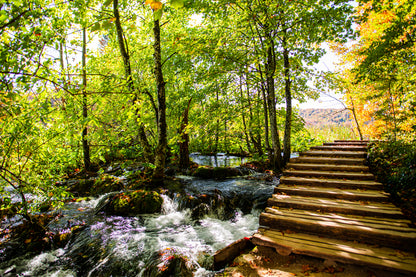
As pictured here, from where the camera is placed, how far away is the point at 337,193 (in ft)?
14.3

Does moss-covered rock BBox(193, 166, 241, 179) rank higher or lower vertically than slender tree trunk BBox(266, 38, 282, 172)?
lower

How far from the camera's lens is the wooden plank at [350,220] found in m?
3.04

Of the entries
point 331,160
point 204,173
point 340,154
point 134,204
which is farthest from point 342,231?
point 204,173

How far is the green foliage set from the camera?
471cm

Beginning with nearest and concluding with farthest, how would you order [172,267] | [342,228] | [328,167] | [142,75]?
[342,228]
[172,267]
[328,167]
[142,75]

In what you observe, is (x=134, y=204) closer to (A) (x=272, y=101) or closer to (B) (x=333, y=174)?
(B) (x=333, y=174)

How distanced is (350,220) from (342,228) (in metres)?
0.43

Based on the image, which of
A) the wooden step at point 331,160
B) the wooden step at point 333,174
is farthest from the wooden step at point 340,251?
the wooden step at point 331,160

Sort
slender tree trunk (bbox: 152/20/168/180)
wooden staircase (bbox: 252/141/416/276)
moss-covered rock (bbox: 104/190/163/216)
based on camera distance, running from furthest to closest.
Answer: slender tree trunk (bbox: 152/20/168/180), moss-covered rock (bbox: 104/190/163/216), wooden staircase (bbox: 252/141/416/276)

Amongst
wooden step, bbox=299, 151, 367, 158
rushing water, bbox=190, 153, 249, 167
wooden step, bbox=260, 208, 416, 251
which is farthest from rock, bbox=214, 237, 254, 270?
rushing water, bbox=190, 153, 249, 167

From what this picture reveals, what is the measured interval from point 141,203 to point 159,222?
3.47 feet

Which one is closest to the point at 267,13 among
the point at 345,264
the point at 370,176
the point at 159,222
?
the point at 370,176

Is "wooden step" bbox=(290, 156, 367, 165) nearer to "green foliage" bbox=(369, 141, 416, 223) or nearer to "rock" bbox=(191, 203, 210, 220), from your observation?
"green foliage" bbox=(369, 141, 416, 223)

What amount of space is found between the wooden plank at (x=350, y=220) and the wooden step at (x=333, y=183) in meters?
1.55
